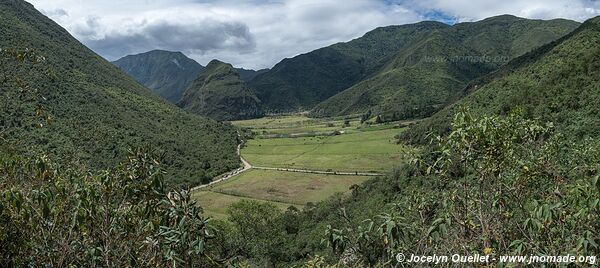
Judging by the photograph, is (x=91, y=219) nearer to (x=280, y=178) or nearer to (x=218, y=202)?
(x=218, y=202)

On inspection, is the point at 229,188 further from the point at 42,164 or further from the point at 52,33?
the point at 52,33

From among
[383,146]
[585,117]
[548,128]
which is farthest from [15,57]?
[383,146]

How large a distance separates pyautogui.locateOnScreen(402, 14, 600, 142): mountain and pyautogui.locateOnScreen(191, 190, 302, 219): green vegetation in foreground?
30685mm

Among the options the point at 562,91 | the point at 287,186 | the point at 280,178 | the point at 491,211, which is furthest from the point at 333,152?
the point at 491,211

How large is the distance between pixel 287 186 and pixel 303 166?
18.4 m

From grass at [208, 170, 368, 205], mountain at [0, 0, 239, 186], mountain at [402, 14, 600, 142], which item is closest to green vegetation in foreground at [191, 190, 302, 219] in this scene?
grass at [208, 170, 368, 205]

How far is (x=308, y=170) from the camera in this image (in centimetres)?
9675

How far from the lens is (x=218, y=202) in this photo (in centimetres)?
7288

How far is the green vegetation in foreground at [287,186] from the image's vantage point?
75.4 metres

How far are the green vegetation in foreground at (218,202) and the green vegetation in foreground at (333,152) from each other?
27014 mm

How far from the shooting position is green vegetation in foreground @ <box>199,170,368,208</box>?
247 feet

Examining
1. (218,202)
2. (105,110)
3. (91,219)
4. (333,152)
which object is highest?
(105,110)

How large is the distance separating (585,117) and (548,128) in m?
37.9

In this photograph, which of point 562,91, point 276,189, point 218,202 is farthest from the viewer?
point 276,189
